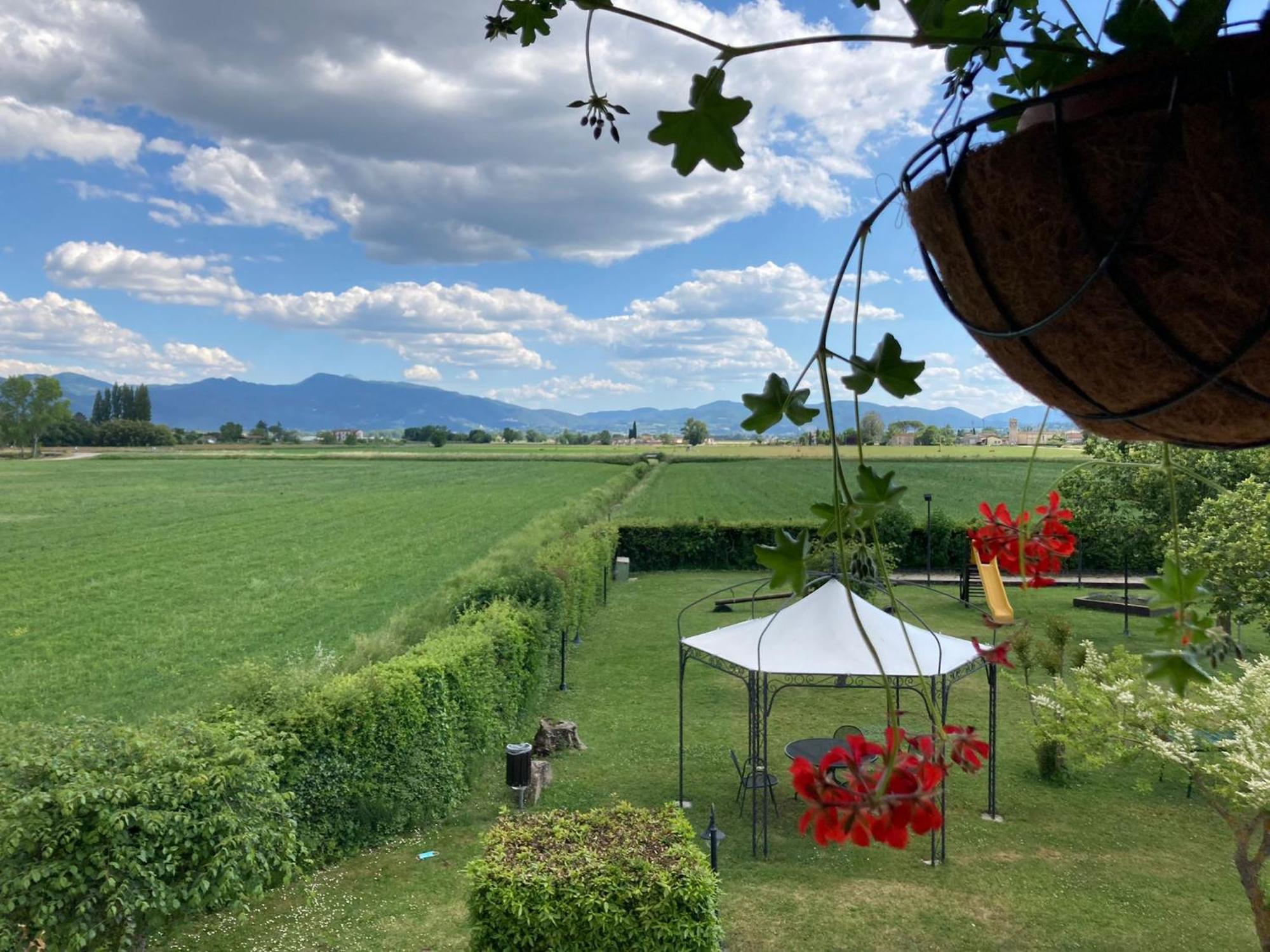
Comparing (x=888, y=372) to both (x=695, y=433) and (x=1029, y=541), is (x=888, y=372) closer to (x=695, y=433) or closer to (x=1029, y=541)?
(x=1029, y=541)

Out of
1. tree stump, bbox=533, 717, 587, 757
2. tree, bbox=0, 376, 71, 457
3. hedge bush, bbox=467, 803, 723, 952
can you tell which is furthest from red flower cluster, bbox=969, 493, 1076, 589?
tree, bbox=0, 376, 71, 457

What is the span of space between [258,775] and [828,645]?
466 cm

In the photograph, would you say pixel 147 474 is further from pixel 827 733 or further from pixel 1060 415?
pixel 1060 415

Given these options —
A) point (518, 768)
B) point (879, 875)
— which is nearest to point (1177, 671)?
point (879, 875)

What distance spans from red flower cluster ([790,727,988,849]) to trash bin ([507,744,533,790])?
7.97 m

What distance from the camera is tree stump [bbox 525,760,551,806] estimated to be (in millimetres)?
8570

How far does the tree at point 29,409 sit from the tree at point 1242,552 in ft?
339

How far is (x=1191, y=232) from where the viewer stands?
2.68 feet

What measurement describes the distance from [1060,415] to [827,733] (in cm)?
1042

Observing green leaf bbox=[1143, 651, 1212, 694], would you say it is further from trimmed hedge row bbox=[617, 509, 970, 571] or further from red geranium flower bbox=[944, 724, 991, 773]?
→ trimmed hedge row bbox=[617, 509, 970, 571]

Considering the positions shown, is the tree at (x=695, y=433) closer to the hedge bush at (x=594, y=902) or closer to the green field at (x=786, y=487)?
the green field at (x=786, y=487)

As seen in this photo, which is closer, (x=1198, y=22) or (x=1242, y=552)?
(x=1198, y=22)

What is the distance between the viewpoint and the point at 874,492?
90 cm

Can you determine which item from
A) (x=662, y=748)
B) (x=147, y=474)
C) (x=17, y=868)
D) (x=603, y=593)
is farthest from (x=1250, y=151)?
(x=147, y=474)
